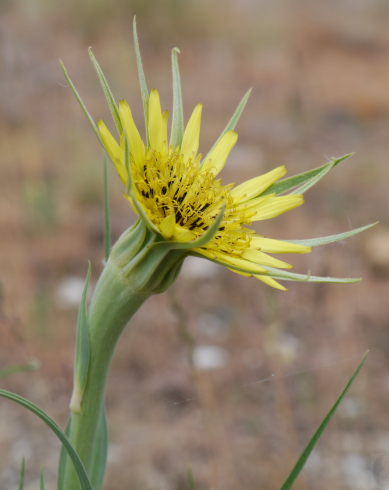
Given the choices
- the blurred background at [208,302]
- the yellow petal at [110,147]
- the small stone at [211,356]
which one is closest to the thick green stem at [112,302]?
the yellow petal at [110,147]

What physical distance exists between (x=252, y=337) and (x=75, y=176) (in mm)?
3152

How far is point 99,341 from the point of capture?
1.00m

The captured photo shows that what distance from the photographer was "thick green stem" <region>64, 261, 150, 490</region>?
99 cm

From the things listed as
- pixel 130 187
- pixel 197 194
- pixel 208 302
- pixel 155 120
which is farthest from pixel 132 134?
pixel 208 302

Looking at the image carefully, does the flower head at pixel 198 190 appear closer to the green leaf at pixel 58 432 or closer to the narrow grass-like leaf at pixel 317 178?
the narrow grass-like leaf at pixel 317 178

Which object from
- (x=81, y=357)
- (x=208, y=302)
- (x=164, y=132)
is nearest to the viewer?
(x=81, y=357)

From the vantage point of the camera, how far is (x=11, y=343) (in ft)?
11.2

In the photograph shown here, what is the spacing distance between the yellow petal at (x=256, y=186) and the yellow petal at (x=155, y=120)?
259 mm

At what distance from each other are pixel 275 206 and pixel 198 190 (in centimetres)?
21

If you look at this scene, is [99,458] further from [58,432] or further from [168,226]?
[168,226]

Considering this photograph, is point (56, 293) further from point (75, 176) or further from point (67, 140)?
point (67, 140)

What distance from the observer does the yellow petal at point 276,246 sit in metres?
1.00

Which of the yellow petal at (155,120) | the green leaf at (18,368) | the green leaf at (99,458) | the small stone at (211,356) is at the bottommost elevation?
the small stone at (211,356)

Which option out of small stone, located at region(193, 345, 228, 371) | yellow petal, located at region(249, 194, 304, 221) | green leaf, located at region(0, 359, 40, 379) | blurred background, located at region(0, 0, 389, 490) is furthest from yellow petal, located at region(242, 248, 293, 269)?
small stone, located at region(193, 345, 228, 371)
